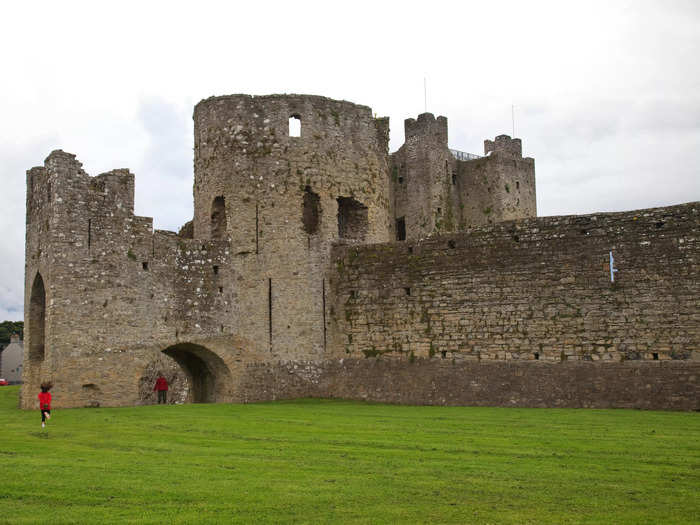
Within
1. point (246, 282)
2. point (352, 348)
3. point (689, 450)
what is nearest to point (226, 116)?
point (246, 282)

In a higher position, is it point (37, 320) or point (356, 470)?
point (37, 320)

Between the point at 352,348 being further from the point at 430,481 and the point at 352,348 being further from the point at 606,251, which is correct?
the point at 430,481

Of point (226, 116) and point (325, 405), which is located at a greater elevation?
point (226, 116)

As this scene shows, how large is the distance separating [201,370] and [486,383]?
9.84 m

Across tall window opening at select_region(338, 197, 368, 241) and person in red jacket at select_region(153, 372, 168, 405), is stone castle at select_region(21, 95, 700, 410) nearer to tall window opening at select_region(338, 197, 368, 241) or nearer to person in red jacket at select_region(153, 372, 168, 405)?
tall window opening at select_region(338, 197, 368, 241)

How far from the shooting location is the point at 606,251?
62.5 feet

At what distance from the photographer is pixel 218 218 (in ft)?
80.7

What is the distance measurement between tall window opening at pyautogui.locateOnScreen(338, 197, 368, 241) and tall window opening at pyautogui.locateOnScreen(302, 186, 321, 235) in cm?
88

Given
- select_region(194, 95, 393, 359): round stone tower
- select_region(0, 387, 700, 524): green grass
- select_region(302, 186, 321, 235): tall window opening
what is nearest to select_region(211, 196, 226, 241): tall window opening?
select_region(194, 95, 393, 359): round stone tower

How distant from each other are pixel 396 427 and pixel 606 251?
7.68 m

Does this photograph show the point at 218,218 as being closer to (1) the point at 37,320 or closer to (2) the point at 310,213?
(2) the point at 310,213

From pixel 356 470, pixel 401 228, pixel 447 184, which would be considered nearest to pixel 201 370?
pixel 401 228

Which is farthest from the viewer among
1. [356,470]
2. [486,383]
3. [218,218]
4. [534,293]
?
[218,218]

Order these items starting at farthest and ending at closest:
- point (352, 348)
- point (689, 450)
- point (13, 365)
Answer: point (13, 365), point (352, 348), point (689, 450)
